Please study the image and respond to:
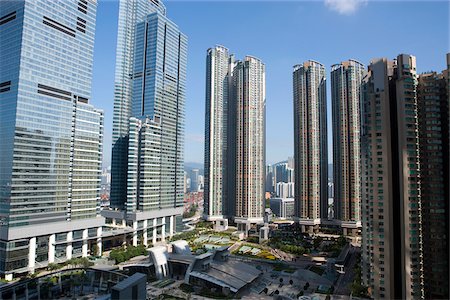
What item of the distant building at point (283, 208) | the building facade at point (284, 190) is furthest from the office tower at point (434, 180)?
the building facade at point (284, 190)

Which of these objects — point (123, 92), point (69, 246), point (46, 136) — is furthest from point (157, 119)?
point (69, 246)

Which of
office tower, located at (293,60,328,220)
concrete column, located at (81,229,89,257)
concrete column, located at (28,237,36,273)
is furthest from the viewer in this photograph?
office tower, located at (293,60,328,220)

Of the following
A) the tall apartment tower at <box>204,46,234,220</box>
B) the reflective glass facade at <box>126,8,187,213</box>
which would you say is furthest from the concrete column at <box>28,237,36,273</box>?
the tall apartment tower at <box>204,46,234,220</box>

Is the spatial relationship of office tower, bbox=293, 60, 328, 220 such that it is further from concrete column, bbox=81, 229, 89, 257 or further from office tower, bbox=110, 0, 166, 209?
concrete column, bbox=81, 229, 89, 257

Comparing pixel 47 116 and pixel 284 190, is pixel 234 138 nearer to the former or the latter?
pixel 47 116

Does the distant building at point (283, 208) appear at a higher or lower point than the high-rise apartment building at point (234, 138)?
lower

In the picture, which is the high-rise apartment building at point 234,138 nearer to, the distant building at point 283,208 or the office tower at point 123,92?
the office tower at point 123,92
